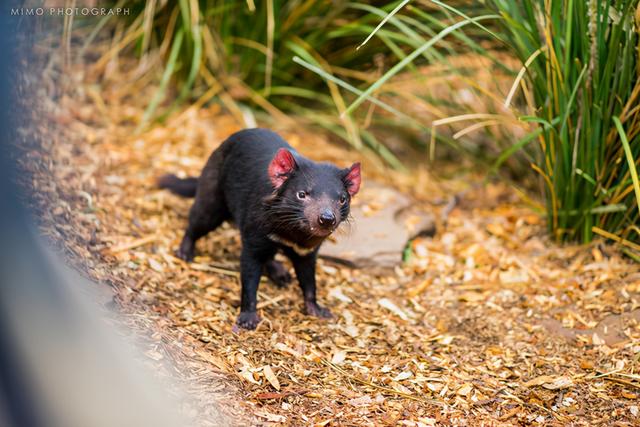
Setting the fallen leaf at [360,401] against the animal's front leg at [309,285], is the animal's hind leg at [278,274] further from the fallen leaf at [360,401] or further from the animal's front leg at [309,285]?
the fallen leaf at [360,401]

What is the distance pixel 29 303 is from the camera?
59.5 inches

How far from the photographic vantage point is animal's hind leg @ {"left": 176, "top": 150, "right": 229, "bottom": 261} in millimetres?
3320

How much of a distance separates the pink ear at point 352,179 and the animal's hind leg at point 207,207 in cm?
65

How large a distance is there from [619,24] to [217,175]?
72.2 inches

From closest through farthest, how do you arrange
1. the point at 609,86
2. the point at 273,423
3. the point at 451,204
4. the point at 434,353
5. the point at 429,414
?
the point at 273,423
the point at 429,414
the point at 434,353
the point at 609,86
the point at 451,204

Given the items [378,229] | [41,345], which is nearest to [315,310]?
[378,229]

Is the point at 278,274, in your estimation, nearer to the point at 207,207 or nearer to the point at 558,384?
the point at 207,207

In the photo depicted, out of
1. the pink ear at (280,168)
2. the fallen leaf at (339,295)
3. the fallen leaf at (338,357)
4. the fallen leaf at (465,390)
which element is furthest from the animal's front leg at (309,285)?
the fallen leaf at (465,390)

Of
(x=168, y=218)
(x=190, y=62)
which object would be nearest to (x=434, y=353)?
(x=168, y=218)

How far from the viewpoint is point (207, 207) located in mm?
3332

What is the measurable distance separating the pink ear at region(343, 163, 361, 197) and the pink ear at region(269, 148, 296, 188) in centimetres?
24

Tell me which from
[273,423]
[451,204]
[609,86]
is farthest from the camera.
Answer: [451,204]

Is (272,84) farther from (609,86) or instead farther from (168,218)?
(609,86)

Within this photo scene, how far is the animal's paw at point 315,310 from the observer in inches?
125
